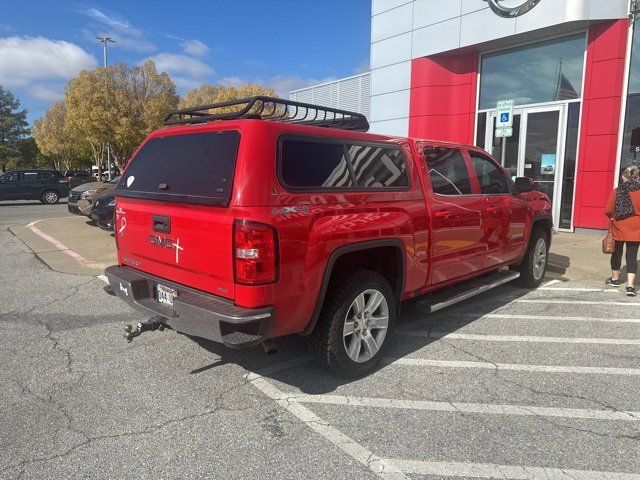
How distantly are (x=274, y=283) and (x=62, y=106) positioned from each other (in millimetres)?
55890

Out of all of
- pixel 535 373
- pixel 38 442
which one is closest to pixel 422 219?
pixel 535 373

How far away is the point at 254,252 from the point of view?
9.63ft

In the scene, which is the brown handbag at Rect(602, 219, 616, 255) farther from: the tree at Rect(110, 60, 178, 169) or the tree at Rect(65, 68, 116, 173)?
the tree at Rect(65, 68, 116, 173)

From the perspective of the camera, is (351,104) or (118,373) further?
(351,104)

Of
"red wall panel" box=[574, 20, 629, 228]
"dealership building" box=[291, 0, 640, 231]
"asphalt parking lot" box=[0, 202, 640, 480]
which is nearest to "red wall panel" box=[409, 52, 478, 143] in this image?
"dealership building" box=[291, 0, 640, 231]

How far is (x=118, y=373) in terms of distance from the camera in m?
3.78

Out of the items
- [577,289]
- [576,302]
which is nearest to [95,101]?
[577,289]

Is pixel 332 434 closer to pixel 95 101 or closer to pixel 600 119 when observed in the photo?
pixel 600 119

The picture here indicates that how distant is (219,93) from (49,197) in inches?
612

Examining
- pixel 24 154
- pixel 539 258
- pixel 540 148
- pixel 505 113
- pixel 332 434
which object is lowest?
pixel 332 434

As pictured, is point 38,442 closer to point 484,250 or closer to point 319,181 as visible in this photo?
point 319,181

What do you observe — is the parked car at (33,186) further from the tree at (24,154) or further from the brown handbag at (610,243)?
the tree at (24,154)

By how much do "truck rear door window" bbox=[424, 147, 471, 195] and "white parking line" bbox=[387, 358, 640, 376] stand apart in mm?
1504

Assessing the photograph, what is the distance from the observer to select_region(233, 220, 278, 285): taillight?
9.59ft
